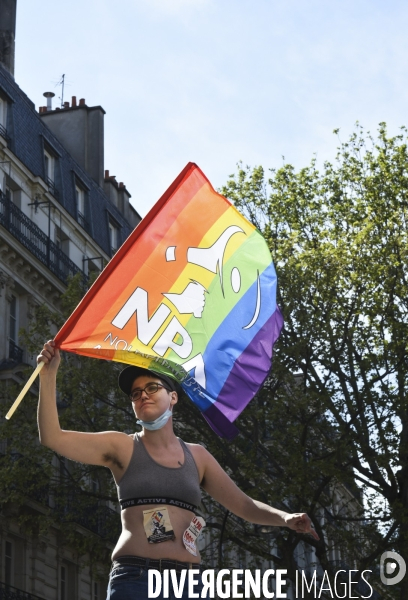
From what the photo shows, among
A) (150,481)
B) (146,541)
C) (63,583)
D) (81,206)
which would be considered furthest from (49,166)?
(146,541)

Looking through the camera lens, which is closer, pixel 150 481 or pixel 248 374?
pixel 150 481

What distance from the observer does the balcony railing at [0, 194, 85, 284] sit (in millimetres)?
31141

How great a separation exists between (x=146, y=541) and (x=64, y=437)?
2.00 ft

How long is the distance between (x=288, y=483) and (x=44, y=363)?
57.6 feet

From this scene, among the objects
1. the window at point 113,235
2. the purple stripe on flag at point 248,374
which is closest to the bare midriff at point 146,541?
the purple stripe on flag at point 248,374

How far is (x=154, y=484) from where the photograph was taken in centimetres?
543

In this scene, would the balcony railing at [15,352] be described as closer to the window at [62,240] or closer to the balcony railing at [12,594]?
the window at [62,240]

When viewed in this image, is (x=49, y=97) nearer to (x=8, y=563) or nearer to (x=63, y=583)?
(x=63, y=583)

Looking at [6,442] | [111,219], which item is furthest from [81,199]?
[6,442]

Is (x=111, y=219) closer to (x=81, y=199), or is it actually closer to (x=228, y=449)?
(x=81, y=199)

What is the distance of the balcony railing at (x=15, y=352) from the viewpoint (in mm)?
→ 30598

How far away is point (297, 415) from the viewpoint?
78.1 ft

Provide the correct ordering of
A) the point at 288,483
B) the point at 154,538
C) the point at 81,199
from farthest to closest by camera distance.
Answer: the point at 81,199
the point at 288,483
the point at 154,538

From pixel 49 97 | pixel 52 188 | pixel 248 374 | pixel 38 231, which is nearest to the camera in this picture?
pixel 248 374
